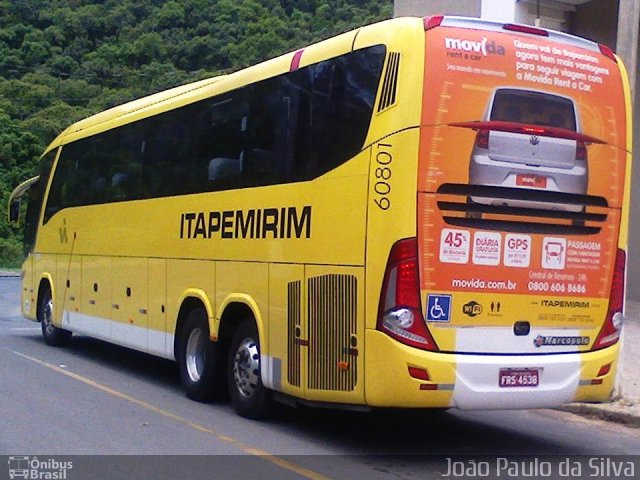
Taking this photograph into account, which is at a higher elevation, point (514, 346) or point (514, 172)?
point (514, 172)

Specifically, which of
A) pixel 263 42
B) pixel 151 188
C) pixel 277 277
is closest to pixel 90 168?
pixel 151 188

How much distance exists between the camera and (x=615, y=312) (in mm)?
Answer: 9047

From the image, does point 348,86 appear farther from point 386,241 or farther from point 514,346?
point 514,346

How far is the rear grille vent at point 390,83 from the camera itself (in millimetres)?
8250

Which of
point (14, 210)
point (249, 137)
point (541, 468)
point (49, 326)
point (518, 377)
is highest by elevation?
point (249, 137)

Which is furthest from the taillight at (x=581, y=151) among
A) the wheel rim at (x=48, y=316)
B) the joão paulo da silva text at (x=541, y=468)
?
the wheel rim at (x=48, y=316)

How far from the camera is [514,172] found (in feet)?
27.5

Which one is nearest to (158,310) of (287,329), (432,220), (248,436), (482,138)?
(248,436)

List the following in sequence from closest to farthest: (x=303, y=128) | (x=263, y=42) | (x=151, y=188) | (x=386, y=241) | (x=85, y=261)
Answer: (x=386, y=241), (x=303, y=128), (x=151, y=188), (x=85, y=261), (x=263, y=42)

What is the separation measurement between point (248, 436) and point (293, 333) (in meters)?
1.17

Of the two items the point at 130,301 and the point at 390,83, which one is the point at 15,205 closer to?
the point at 130,301

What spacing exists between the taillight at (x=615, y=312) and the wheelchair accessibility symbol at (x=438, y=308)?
5.44 ft

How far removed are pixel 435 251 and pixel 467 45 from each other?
1810mm

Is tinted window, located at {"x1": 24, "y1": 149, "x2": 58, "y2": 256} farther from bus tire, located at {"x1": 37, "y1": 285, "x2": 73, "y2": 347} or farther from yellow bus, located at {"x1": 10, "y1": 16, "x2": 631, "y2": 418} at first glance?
yellow bus, located at {"x1": 10, "y1": 16, "x2": 631, "y2": 418}
